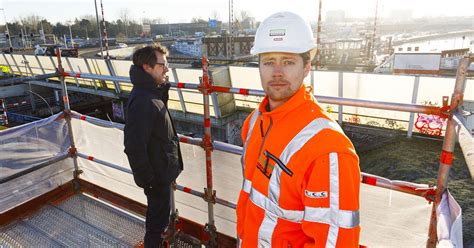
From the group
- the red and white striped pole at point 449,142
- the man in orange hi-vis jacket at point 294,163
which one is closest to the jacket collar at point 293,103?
the man in orange hi-vis jacket at point 294,163

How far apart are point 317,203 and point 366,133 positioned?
34.7 feet

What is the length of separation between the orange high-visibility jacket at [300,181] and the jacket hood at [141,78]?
4.59 feet

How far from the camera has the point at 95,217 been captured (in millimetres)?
4254

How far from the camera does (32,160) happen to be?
4.48m

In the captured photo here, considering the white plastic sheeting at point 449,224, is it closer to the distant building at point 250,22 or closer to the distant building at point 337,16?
the distant building at point 250,22

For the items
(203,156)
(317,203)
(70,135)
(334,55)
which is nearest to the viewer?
(317,203)

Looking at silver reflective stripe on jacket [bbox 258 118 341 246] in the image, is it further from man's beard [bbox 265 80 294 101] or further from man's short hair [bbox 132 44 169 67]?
man's short hair [bbox 132 44 169 67]

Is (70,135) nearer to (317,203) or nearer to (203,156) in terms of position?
(203,156)

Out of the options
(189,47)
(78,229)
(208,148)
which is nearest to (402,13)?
(189,47)

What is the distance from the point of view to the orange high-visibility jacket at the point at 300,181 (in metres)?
1.48

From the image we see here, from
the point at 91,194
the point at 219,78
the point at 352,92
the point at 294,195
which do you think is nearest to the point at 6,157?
Answer: the point at 91,194

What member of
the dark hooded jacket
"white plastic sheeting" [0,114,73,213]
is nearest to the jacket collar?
the dark hooded jacket

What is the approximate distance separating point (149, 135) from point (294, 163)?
5.64 feet

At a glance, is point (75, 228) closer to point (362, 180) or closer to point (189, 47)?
point (362, 180)
